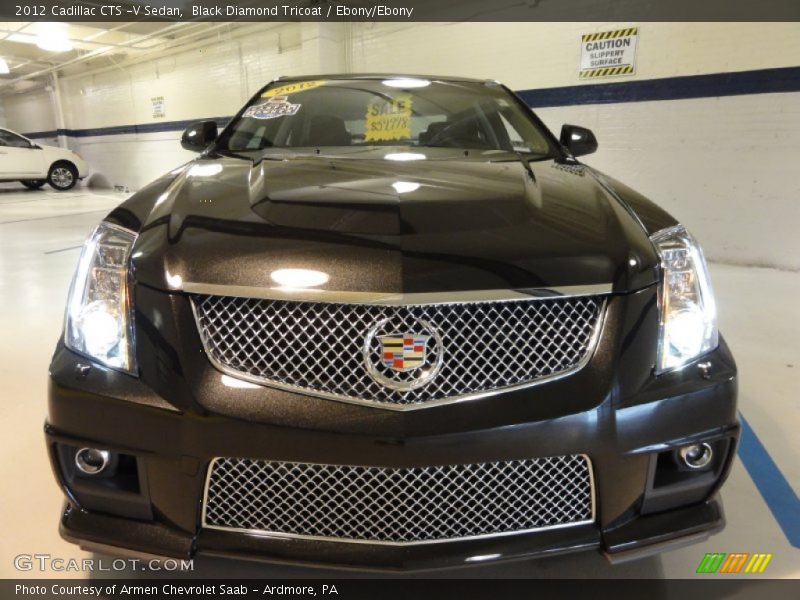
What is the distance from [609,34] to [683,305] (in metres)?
4.96

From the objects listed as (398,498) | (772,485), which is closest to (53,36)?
(398,498)

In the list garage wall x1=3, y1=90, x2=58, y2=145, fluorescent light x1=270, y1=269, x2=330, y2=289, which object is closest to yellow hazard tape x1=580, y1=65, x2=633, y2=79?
fluorescent light x1=270, y1=269, x2=330, y2=289

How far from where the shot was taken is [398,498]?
1.06 m

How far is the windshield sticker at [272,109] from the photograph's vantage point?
2.17m

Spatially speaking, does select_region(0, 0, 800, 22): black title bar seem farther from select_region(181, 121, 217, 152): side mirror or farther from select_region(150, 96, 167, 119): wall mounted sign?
select_region(181, 121, 217, 152): side mirror

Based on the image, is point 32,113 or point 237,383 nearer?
point 237,383

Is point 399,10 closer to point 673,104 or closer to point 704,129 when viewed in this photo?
point 673,104

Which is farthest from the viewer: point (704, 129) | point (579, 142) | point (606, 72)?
point (606, 72)

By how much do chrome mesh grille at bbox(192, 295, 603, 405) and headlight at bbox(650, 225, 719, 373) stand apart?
0.79 ft

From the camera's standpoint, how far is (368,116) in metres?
2.20

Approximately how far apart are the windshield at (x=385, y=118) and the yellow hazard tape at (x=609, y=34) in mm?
3541

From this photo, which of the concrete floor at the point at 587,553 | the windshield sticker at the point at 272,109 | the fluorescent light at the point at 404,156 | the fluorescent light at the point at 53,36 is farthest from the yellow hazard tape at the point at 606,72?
the fluorescent light at the point at 53,36

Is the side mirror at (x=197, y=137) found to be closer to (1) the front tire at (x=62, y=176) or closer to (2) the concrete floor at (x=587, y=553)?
(2) the concrete floor at (x=587, y=553)

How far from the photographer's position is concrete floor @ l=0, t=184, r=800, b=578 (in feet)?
4.62
